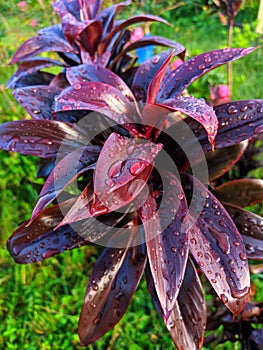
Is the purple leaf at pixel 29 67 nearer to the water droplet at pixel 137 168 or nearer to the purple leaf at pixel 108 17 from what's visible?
the purple leaf at pixel 108 17

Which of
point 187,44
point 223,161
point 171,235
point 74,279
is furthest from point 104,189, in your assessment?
point 187,44

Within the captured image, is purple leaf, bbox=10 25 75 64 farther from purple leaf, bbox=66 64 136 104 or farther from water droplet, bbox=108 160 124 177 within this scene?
water droplet, bbox=108 160 124 177

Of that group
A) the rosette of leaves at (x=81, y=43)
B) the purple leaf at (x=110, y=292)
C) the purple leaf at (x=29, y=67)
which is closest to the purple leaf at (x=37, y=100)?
the rosette of leaves at (x=81, y=43)

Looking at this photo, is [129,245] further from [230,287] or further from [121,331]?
[121,331]

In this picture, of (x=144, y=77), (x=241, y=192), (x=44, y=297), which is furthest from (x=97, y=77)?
(x=44, y=297)

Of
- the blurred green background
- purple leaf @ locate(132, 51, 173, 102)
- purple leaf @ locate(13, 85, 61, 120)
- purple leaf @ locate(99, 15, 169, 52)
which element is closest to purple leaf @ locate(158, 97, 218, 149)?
purple leaf @ locate(132, 51, 173, 102)

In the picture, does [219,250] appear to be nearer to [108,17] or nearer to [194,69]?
[194,69]

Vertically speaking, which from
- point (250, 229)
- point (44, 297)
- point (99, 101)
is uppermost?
point (99, 101)
